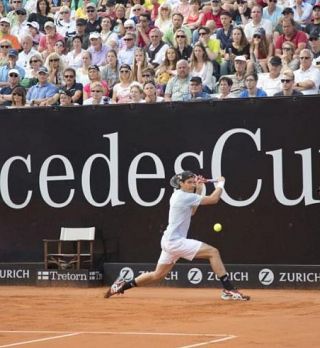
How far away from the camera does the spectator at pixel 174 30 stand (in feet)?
66.0

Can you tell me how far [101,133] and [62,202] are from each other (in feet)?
4.42

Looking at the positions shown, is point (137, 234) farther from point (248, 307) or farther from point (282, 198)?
point (248, 307)

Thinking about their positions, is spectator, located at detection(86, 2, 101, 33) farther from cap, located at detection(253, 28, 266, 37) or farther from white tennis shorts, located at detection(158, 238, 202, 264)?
white tennis shorts, located at detection(158, 238, 202, 264)

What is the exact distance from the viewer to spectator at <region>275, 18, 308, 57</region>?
61.7 feet

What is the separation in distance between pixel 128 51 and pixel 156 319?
8951 mm

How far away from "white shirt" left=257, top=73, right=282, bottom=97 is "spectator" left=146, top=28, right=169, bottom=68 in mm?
2794

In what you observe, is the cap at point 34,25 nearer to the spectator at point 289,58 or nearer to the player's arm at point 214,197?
the spectator at point 289,58

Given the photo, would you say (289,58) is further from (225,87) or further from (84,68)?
(84,68)

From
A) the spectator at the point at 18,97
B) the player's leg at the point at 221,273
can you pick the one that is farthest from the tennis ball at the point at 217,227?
the spectator at the point at 18,97

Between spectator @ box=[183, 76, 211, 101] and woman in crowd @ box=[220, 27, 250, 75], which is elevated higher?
woman in crowd @ box=[220, 27, 250, 75]

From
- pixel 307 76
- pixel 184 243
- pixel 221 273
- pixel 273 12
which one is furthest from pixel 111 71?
pixel 221 273

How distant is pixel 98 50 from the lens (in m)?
21.1

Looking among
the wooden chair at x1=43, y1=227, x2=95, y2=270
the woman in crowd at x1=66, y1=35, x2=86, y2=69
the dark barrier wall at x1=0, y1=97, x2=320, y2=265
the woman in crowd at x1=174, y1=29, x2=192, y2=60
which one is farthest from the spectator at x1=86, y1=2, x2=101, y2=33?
the wooden chair at x1=43, y1=227, x2=95, y2=270

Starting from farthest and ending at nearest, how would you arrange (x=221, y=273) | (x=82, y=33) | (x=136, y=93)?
(x=82, y=33), (x=136, y=93), (x=221, y=273)
